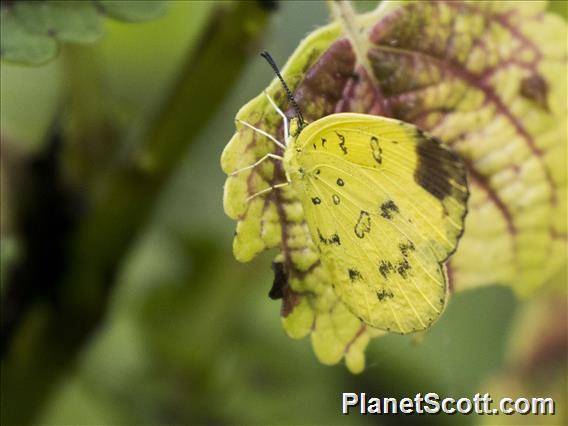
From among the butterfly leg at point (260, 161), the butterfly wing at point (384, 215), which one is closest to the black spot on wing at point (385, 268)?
the butterfly wing at point (384, 215)

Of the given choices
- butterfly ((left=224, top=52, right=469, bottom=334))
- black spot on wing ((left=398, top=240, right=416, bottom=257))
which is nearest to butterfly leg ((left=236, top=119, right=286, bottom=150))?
butterfly ((left=224, top=52, right=469, bottom=334))

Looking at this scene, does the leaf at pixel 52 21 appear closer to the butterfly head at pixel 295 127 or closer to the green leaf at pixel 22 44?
the green leaf at pixel 22 44

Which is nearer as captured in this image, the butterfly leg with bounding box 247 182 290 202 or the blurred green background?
the butterfly leg with bounding box 247 182 290 202

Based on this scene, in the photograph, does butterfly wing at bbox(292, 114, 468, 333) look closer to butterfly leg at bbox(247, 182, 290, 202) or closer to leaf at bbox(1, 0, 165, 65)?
butterfly leg at bbox(247, 182, 290, 202)

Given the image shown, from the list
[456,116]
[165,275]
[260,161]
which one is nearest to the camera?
[260,161]

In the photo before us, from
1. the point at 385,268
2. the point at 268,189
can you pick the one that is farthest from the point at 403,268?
the point at 268,189

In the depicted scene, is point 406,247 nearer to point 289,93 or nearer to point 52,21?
point 289,93
